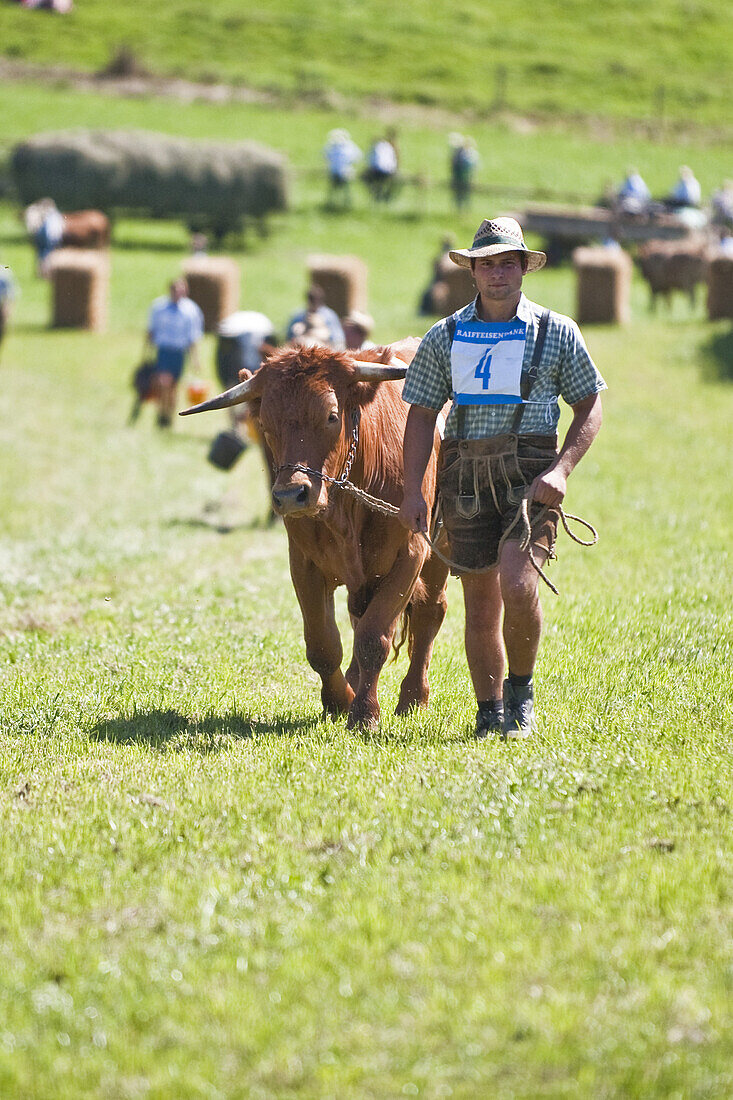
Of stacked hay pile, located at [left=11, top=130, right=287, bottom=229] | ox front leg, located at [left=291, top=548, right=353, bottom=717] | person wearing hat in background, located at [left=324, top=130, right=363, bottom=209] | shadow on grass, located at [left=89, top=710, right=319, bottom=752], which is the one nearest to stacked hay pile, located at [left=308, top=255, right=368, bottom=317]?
stacked hay pile, located at [left=11, top=130, right=287, bottom=229]

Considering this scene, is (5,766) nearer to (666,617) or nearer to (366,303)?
(666,617)

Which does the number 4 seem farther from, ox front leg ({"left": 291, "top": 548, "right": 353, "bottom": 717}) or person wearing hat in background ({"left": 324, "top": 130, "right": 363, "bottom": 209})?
person wearing hat in background ({"left": 324, "top": 130, "right": 363, "bottom": 209})

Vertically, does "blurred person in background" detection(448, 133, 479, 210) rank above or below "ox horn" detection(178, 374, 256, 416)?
below

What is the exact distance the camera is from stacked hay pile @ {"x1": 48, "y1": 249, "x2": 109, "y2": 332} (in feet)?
107

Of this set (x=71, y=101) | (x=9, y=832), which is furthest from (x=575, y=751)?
(x=71, y=101)

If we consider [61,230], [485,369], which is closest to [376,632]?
[485,369]

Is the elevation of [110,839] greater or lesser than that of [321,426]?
lesser

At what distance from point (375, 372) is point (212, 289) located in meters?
25.6

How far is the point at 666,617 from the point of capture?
9.87 metres

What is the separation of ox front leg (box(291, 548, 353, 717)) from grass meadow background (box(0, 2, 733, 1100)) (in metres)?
0.32

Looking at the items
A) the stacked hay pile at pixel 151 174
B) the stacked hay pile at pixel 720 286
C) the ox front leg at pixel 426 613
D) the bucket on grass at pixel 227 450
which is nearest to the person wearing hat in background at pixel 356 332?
the bucket on grass at pixel 227 450

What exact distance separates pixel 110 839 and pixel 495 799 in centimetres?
149

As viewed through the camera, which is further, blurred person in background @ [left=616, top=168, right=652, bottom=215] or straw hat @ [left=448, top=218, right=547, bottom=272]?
blurred person in background @ [left=616, top=168, right=652, bottom=215]

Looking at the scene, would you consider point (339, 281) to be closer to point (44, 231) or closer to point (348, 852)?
point (44, 231)
